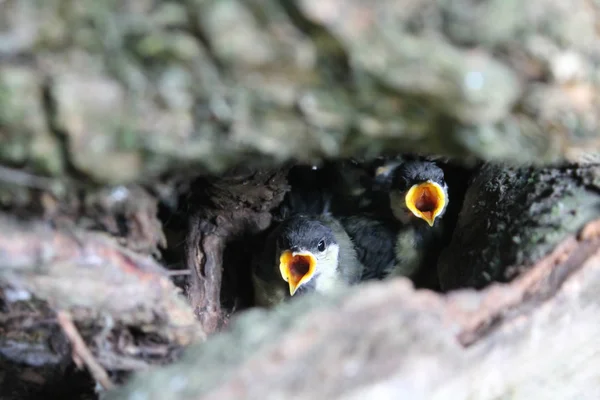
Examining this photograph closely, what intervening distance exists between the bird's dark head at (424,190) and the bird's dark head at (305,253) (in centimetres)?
32

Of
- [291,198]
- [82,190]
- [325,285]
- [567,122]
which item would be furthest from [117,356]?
[291,198]

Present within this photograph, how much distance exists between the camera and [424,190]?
194 cm

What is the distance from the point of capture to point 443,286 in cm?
136

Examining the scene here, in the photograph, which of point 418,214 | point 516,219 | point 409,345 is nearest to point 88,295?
point 409,345

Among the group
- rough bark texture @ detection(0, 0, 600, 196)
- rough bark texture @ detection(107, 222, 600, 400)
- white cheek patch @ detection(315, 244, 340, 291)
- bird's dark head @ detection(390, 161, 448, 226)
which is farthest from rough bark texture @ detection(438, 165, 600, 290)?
white cheek patch @ detection(315, 244, 340, 291)

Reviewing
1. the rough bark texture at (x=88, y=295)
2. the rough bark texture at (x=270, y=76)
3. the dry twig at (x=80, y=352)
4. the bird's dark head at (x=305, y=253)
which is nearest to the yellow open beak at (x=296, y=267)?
the bird's dark head at (x=305, y=253)

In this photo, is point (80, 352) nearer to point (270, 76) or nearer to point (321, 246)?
point (270, 76)

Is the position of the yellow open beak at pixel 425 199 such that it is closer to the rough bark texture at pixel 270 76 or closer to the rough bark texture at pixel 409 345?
the rough bark texture at pixel 409 345

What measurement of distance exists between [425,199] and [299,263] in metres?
0.53

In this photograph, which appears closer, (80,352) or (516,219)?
(80,352)

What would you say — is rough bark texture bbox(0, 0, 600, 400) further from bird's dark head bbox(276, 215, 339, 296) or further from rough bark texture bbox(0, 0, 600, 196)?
bird's dark head bbox(276, 215, 339, 296)

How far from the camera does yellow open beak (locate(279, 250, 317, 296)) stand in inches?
68.8

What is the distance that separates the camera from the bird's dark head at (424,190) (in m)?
1.89

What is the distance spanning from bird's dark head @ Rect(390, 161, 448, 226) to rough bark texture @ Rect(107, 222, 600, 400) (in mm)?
950
